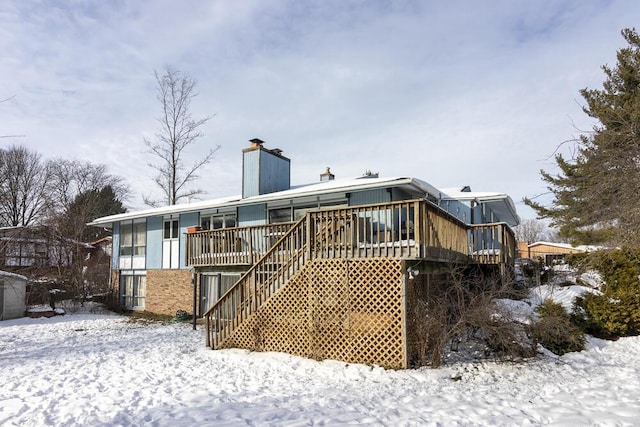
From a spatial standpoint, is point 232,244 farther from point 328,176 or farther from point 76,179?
point 76,179

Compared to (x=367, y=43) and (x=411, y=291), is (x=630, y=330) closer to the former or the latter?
(x=411, y=291)

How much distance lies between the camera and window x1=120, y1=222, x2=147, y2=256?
62.8 ft

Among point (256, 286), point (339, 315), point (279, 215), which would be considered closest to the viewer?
point (339, 315)

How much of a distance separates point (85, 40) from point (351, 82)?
8.40 metres

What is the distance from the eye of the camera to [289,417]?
5.27 meters

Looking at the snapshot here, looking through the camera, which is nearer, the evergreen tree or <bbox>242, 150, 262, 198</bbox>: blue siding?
the evergreen tree

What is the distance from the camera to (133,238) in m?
19.5

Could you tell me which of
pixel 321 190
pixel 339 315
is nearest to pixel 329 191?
pixel 321 190

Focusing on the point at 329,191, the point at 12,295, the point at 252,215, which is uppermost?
the point at 329,191

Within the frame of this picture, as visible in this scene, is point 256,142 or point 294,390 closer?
point 294,390

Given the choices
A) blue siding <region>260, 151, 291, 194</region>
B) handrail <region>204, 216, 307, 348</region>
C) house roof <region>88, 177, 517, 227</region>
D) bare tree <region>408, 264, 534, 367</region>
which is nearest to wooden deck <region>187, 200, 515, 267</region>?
handrail <region>204, 216, 307, 348</region>

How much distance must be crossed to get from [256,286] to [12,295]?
1159 cm

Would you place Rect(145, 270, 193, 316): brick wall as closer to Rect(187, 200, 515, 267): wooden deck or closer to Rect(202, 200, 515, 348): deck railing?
Rect(187, 200, 515, 267): wooden deck

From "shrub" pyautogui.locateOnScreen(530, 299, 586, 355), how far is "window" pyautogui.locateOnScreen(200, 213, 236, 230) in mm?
11208
